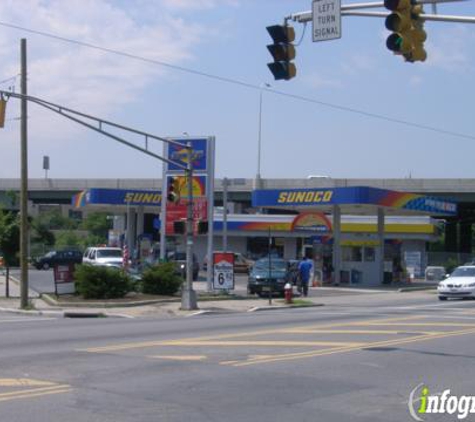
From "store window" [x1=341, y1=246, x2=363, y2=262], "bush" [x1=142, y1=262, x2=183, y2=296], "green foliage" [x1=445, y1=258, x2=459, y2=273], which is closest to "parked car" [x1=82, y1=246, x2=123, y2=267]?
"store window" [x1=341, y1=246, x2=363, y2=262]

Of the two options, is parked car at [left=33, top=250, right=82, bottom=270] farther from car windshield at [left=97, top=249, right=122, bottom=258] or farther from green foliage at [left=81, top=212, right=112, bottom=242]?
green foliage at [left=81, top=212, right=112, bottom=242]

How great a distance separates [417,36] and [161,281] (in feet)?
70.9

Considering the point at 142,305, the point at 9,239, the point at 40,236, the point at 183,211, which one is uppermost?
the point at 183,211

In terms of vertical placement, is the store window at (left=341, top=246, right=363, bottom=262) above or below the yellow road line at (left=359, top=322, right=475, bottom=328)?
above

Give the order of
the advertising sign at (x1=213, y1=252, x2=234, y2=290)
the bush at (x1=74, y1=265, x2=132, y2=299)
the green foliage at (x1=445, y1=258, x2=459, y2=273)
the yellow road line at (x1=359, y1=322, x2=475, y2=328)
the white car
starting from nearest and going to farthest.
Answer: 1. the yellow road line at (x1=359, y1=322, x2=475, y2=328)
2. the bush at (x1=74, y1=265, x2=132, y2=299)
3. the advertising sign at (x1=213, y1=252, x2=234, y2=290)
4. the white car
5. the green foliage at (x1=445, y1=258, x2=459, y2=273)

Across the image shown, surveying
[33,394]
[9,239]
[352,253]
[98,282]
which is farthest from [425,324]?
[352,253]

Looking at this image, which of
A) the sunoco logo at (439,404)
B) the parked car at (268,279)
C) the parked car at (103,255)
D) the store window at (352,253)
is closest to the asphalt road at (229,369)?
the sunoco logo at (439,404)

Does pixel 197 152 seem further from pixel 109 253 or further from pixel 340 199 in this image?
pixel 109 253

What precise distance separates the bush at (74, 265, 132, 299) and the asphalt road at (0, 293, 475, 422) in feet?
28.4

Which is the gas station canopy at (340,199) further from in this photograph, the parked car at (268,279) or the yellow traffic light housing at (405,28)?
the yellow traffic light housing at (405,28)

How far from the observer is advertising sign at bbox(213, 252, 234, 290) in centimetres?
3497

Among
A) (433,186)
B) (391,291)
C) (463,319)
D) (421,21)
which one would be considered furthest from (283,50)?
(433,186)

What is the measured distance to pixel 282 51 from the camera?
1584 cm

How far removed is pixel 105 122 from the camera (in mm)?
25812
